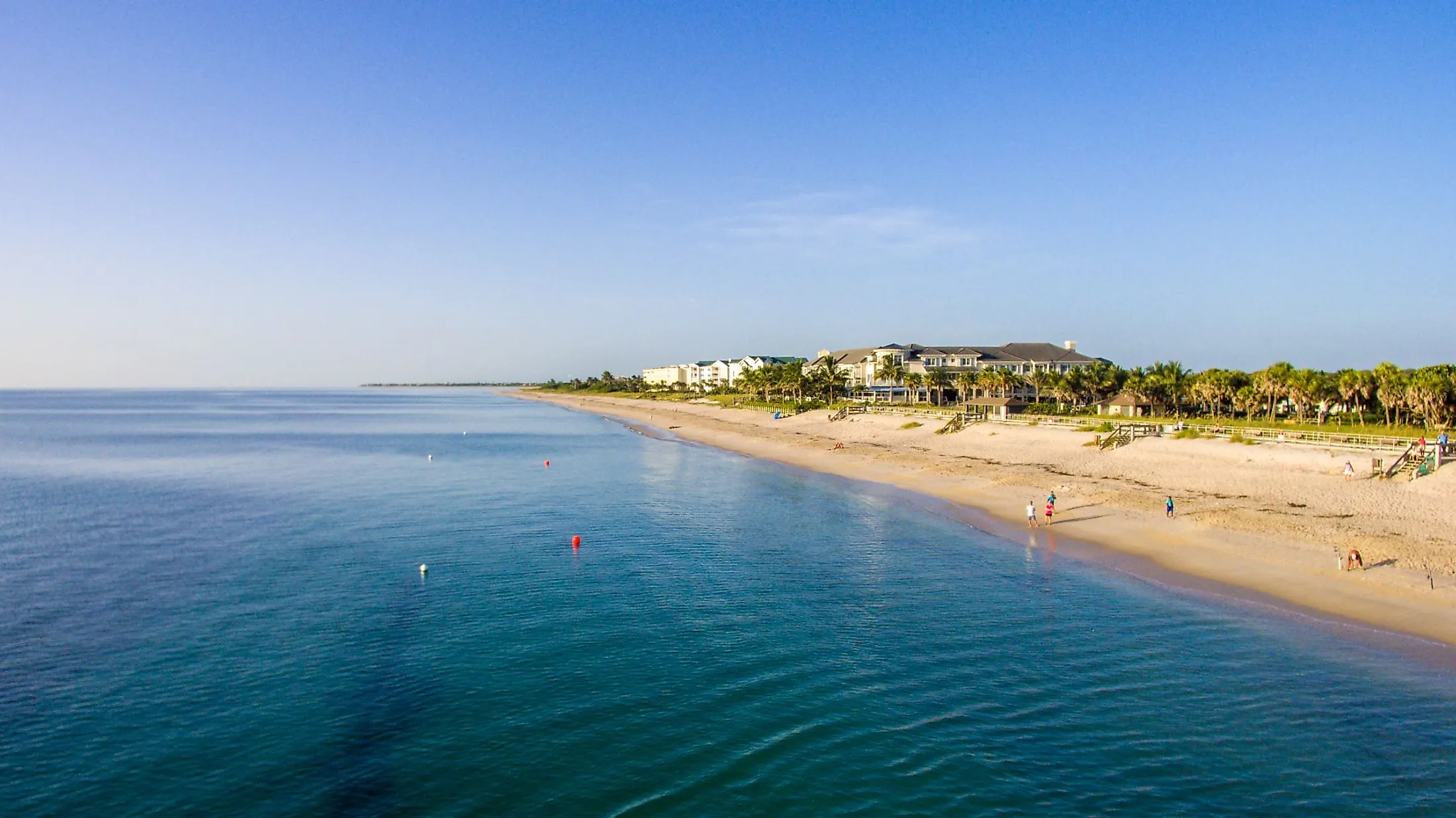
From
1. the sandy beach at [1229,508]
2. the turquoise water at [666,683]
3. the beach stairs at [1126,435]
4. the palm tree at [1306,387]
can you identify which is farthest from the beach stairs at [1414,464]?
the palm tree at [1306,387]

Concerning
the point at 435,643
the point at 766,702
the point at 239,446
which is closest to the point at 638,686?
the point at 766,702

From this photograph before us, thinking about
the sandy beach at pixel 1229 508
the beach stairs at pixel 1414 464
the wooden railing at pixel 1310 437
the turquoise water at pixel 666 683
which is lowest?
the turquoise water at pixel 666 683

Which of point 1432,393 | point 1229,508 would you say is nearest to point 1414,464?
point 1229,508

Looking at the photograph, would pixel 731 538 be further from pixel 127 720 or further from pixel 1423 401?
pixel 1423 401

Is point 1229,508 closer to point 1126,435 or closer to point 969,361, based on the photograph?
point 1126,435

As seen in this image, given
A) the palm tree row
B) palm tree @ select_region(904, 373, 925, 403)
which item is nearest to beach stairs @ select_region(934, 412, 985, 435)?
the palm tree row

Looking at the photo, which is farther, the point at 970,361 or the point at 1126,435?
the point at 970,361

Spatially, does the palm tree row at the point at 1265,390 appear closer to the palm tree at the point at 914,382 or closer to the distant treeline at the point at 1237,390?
the distant treeline at the point at 1237,390
